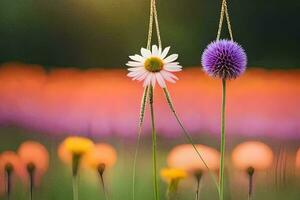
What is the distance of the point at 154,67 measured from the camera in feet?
7.55

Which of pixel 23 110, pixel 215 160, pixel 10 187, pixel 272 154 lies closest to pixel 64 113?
pixel 23 110

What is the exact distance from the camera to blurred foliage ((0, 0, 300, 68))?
2422 millimetres

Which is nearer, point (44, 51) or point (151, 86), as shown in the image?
point (151, 86)

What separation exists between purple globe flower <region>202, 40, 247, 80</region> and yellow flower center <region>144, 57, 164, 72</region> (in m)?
0.16

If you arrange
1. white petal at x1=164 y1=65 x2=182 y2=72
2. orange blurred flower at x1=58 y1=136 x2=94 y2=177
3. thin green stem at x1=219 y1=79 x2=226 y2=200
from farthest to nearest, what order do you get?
orange blurred flower at x1=58 y1=136 x2=94 y2=177
white petal at x1=164 y1=65 x2=182 y2=72
thin green stem at x1=219 y1=79 x2=226 y2=200

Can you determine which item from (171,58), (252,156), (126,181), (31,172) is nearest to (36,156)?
(31,172)

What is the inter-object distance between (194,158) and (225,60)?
14.8 inches

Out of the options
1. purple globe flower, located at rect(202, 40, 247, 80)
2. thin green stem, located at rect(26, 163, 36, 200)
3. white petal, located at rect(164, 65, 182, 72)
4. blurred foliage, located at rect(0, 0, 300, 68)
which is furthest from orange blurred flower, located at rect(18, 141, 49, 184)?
purple globe flower, located at rect(202, 40, 247, 80)

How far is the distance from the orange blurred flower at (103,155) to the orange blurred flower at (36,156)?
0.52 ft

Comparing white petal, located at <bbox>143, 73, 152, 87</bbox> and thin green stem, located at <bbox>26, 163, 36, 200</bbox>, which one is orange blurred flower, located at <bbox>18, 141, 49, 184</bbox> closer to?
thin green stem, located at <bbox>26, 163, 36, 200</bbox>

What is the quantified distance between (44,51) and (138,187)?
0.58m

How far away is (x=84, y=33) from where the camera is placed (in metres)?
2.49

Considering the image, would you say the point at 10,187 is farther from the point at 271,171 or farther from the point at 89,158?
the point at 271,171

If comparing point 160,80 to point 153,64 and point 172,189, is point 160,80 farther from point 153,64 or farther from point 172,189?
point 172,189
